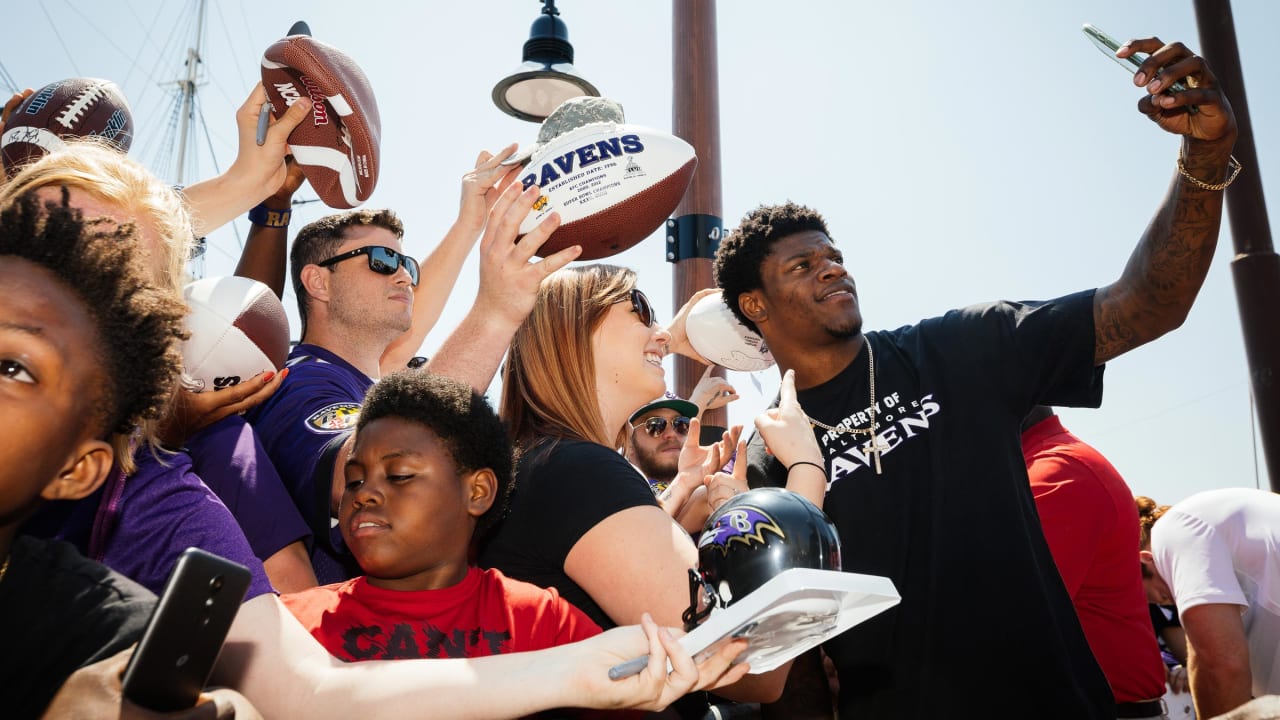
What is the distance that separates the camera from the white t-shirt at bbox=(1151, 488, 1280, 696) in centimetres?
374

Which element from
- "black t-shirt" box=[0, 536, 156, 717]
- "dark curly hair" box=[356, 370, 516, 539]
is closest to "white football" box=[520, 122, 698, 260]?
"dark curly hair" box=[356, 370, 516, 539]

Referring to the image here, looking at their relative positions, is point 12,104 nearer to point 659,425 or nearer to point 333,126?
point 333,126

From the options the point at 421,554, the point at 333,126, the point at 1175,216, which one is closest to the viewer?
the point at 421,554

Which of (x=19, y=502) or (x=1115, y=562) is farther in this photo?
(x=1115, y=562)

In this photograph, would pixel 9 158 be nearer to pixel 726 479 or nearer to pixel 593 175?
pixel 593 175

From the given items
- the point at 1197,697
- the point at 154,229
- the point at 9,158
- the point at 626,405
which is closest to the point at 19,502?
the point at 154,229

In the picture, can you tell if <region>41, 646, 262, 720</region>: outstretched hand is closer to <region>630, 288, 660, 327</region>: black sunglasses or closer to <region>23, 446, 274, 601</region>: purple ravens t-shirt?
<region>23, 446, 274, 601</region>: purple ravens t-shirt

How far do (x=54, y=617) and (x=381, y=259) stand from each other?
2.67 meters

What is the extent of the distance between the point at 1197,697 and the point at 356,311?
12.8ft

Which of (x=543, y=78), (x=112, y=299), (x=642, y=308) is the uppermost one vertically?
(x=543, y=78)

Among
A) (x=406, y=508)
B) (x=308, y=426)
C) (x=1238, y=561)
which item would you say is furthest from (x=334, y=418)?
(x=1238, y=561)

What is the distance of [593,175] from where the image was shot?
2.86 m

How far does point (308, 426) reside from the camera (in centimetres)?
271

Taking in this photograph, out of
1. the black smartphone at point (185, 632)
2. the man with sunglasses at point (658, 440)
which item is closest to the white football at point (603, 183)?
the black smartphone at point (185, 632)
